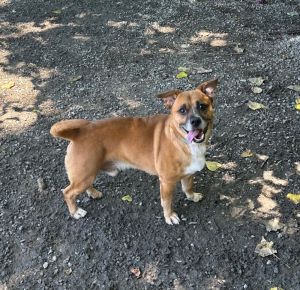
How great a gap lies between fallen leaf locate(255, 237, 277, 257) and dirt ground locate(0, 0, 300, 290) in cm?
4

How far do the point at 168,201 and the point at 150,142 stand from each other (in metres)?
0.62

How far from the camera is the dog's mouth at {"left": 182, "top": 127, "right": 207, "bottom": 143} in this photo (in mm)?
3893

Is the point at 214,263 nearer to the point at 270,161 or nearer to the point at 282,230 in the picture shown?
the point at 282,230

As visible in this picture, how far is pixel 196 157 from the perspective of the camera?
406 cm

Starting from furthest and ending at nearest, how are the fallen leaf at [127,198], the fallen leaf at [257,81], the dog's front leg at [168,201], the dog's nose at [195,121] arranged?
the fallen leaf at [257,81] < the fallen leaf at [127,198] < the dog's front leg at [168,201] < the dog's nose at [195,121]

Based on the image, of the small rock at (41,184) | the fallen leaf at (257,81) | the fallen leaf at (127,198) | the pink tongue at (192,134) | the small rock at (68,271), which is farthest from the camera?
the fallen leaf at (257,81)

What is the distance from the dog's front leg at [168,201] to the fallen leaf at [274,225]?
33.9 inches

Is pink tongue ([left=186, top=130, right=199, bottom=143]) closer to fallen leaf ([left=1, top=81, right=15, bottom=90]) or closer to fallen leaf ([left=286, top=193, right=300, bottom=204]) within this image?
fallen leaf ([left=286, top=193, right=300, bottom=204])

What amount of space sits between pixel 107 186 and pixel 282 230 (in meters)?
1.87

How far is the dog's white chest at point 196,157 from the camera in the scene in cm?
402

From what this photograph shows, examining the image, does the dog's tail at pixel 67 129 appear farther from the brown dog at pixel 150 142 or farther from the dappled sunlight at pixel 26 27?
the dappled sunlight at pixel 26 27

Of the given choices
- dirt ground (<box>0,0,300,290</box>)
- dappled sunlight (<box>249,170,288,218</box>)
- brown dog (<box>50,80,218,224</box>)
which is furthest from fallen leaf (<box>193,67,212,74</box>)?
brown dog (<box>50,80,218,224</box>)

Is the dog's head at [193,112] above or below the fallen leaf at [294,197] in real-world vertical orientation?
above

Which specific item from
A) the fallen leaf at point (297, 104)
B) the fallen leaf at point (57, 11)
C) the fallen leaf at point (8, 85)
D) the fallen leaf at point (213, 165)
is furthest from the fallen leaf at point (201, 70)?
the fallen leaf at point (57, 11)
